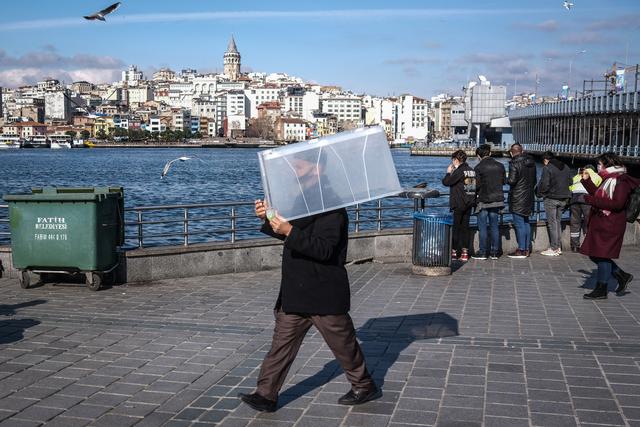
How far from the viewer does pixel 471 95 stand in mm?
153000

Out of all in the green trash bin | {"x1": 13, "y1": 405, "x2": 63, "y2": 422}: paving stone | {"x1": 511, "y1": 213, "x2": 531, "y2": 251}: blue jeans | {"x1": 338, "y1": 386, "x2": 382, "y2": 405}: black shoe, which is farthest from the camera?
{"x1": 511, "y1": 213, "x2": 531, "y2": 251}: blue jeans

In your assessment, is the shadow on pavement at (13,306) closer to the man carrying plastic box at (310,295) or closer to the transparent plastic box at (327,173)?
the man carrying plastic box at (310,295)

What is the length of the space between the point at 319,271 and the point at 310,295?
176 mm

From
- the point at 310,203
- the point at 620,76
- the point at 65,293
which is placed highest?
the point at 620,76

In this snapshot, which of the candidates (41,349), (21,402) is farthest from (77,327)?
(21,402)

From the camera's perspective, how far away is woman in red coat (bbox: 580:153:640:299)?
31.4 feet

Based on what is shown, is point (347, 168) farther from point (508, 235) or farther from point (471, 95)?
point (471, 95)

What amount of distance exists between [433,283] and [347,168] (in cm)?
635

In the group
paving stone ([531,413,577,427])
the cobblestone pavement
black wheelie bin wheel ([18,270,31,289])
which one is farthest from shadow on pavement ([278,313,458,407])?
black wheelie bin wheel ([18,270,31,289])

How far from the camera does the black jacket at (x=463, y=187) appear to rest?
13.3m

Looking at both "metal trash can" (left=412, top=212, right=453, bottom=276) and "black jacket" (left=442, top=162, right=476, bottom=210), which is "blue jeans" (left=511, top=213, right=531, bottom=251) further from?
"metal trash can" (left=412, top=212, right=453, bottom=276)

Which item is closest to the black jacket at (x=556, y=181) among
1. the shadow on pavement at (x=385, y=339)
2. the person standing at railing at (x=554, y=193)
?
the person standing at railing at (x=554, y=193)

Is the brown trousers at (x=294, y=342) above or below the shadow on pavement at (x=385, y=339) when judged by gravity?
above

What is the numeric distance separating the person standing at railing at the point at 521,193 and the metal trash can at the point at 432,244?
232cm
